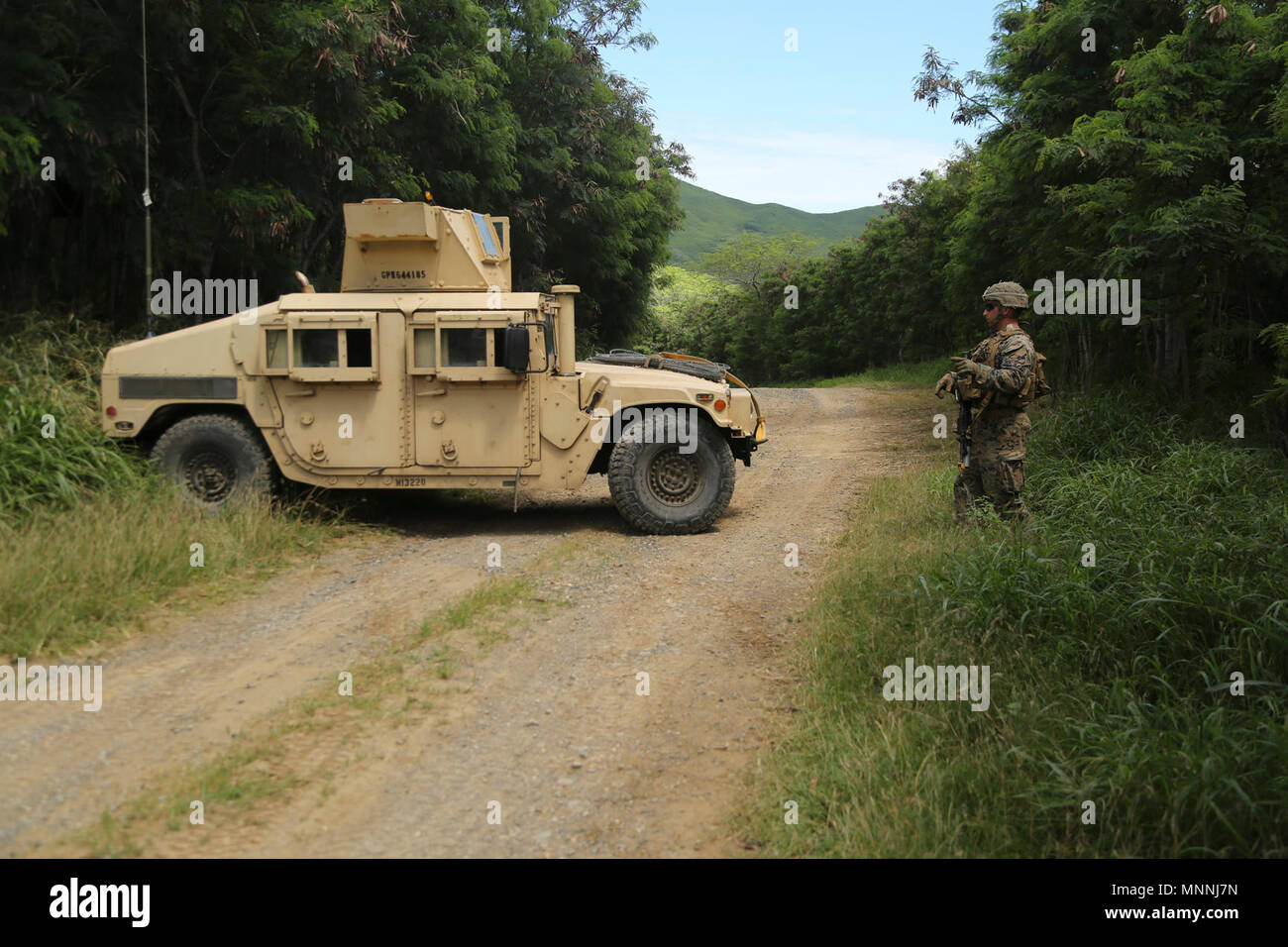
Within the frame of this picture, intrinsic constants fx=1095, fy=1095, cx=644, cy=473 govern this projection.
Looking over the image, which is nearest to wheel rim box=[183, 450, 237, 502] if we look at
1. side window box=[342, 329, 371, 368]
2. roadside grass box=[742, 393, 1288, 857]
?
side window box=[342, 329, 371, 368]

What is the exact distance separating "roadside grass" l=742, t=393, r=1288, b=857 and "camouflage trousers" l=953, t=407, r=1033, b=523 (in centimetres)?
27

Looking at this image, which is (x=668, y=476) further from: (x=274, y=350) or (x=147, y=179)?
(x=147, y=179)

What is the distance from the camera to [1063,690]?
16.5ft

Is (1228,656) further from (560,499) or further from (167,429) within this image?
(167,429)

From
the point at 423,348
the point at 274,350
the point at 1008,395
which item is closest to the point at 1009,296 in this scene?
the point at 1008,395

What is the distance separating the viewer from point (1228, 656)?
514 centimetres

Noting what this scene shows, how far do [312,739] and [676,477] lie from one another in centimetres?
502

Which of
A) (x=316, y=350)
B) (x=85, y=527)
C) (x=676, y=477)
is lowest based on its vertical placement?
(x=85, y=527)

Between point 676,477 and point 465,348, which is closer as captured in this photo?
point 465,348

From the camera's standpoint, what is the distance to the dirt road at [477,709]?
4.17 meters
